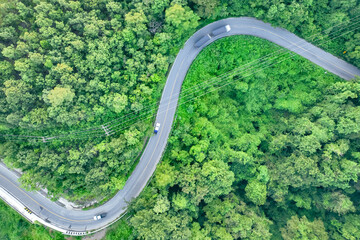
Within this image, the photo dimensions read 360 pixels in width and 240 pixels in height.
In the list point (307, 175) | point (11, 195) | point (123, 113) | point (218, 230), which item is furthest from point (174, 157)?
point (11, 195)

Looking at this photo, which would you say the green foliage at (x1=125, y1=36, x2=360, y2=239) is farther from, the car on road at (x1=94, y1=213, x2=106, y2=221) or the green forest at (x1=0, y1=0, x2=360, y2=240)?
the car on road at (x1=94, y1=213, x2=106, y2=221)

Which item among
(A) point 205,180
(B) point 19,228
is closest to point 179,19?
(A) point 205,180

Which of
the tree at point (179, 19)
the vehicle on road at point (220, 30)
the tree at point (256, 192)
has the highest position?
the vehicle on road at point (220, 30)

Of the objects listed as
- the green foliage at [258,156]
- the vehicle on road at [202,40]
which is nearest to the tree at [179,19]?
the vehicle on road at [202,40]

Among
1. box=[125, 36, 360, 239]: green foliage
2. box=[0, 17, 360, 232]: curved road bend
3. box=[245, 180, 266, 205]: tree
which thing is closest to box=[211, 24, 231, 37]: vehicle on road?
box=[0, 17, 360, 232]: curved road bend

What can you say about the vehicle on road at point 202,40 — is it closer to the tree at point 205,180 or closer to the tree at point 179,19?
the tree at point 179,19

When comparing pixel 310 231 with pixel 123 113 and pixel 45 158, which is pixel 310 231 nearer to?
pixel 123 113
